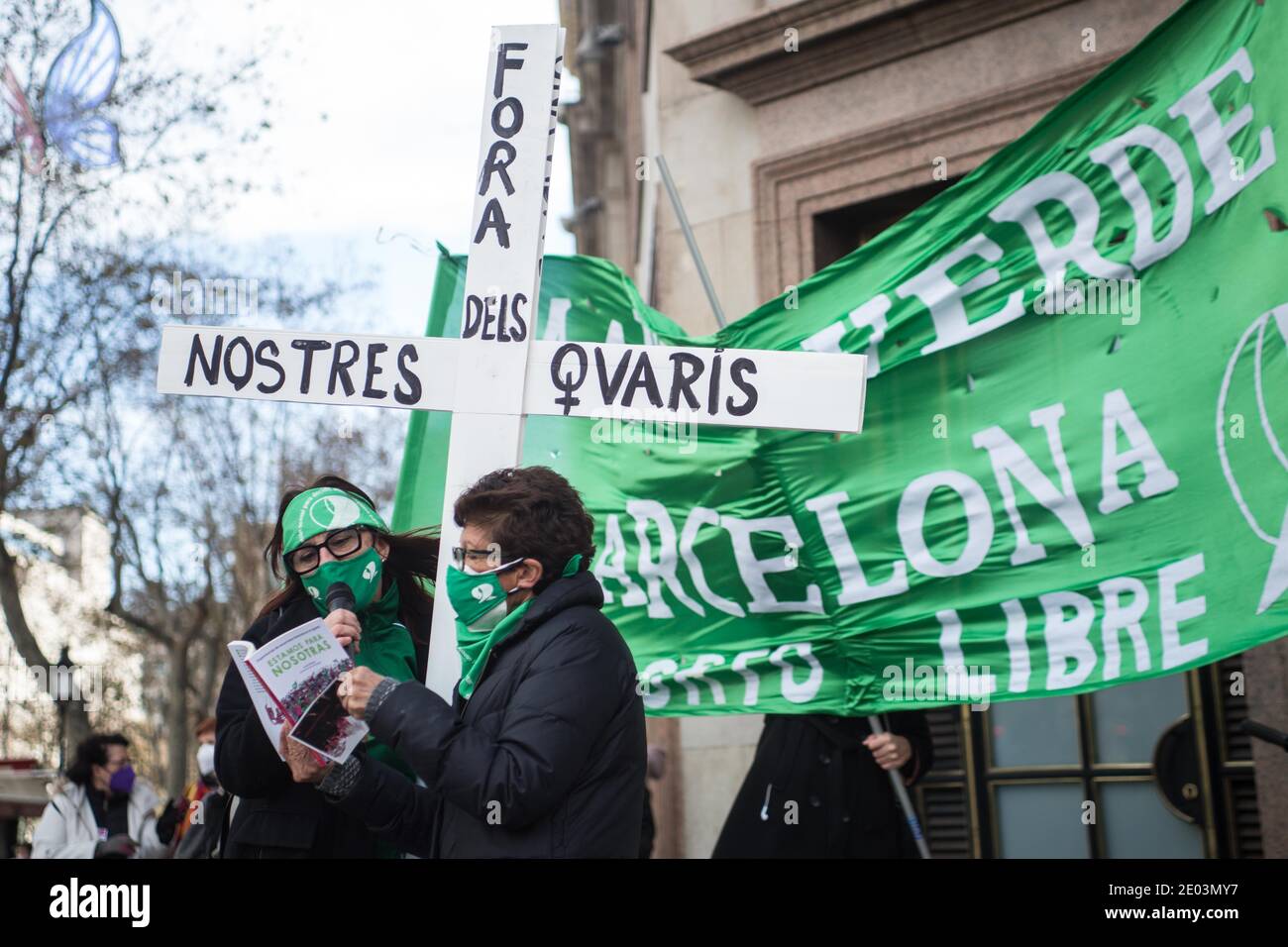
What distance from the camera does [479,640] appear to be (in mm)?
3555

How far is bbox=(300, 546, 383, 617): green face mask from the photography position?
3.85 meters

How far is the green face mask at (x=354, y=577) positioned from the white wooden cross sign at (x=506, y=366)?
18cm

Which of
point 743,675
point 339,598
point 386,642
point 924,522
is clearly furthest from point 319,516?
point 924,522

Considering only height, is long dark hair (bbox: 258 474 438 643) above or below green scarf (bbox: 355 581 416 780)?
above

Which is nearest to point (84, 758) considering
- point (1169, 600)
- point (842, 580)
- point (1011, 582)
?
point (842, 580)

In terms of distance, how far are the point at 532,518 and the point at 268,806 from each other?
1095 millimetres

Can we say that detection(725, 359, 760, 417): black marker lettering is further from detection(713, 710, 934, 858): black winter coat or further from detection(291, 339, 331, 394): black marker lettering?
detection(713, 710, 934, 858): black winter coat

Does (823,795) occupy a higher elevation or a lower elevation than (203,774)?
lower

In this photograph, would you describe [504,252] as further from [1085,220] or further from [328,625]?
[1085,220]

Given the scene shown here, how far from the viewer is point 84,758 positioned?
28.8 feet

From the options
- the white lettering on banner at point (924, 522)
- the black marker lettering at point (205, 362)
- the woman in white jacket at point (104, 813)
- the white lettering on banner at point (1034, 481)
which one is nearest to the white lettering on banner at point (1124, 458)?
the white lettering on banner at point (1034, 481)

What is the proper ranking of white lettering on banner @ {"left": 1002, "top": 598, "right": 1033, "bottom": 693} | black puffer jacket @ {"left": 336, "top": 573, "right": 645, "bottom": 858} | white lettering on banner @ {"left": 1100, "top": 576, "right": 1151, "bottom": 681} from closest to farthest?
black puffer jacket @ {"left": 336, "top": 573, "right": 645, "bottom": 858} < white lettering on banner @ {"left": 1100, "top": 576, "right": 1151, "bottom": 681} < white lettering on banner @ {"left": 1002, "top": 598, "right": 1033, "bottom": 693}

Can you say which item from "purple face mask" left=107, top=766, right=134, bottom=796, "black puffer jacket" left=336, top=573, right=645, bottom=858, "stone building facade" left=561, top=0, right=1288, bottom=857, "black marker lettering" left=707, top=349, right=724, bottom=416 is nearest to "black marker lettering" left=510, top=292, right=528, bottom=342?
"black marker lettering" left=707, top=349, right=724, bottom=416

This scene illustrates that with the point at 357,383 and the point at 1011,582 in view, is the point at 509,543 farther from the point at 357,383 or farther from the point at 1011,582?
the point at 1011,582
